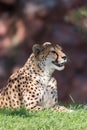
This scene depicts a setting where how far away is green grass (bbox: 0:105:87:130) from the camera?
11781 millimetres

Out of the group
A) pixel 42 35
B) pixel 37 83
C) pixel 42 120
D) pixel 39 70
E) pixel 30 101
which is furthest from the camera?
pixel 42 35

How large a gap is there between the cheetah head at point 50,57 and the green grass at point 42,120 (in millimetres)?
872

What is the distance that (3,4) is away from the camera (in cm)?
2762

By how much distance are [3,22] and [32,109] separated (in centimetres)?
1472

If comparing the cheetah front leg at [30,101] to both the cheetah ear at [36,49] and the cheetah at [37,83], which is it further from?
the cheetah ear at [36,49]

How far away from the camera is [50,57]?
542 inches

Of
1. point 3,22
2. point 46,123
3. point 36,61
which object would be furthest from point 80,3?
point 46,123

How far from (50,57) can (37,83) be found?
1.51ft

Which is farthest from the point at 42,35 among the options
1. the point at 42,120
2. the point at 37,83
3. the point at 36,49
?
the point at 42,120


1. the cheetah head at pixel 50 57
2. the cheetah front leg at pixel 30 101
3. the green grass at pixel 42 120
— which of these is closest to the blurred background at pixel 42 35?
the cheetah head at pixel 50 57

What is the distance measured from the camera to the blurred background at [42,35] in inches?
1010

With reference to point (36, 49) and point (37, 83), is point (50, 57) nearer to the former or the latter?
point (36, 49)

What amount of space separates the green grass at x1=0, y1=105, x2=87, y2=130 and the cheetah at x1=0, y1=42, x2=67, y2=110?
522 mm

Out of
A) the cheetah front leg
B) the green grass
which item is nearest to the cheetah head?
the cheetah front leg
